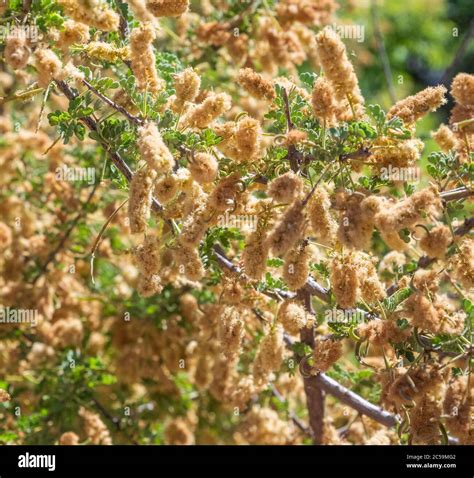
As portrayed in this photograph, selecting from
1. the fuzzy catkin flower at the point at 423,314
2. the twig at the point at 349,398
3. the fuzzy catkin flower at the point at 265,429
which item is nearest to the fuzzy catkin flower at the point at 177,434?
the fuzzy catkin flower at the point at 265,429

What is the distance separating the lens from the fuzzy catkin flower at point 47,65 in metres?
1.70

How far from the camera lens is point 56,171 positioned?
2838mm

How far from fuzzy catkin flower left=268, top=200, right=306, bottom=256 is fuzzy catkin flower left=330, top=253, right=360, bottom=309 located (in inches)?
7.1

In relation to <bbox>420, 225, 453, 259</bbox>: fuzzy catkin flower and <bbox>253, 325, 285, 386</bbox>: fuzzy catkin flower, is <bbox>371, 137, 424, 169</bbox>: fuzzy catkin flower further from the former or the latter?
<bbox>253, 325, 285, 386</bbox>: fuzzy catkin flower

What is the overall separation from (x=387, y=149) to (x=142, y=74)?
50 centimetres

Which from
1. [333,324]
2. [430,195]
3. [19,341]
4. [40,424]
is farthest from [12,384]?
[430,195]

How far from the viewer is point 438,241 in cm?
152

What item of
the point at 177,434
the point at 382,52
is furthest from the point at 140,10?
the point at 382,52

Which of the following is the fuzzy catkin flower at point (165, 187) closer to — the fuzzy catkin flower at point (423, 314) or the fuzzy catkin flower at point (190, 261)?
the fuzzy catkin flower at point (190, 261)

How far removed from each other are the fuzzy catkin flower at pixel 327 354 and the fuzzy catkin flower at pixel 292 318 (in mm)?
63

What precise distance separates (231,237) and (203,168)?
49 centimetres

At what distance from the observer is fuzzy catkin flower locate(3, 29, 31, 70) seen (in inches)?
64.2

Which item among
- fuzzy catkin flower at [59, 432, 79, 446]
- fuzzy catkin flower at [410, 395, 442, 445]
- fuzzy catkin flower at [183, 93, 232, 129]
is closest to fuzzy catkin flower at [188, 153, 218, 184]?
fuzzy catkin flower at [183, 93, 232, 129]
